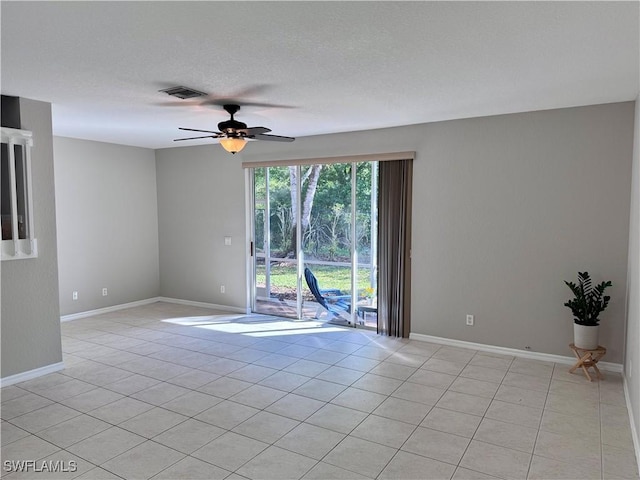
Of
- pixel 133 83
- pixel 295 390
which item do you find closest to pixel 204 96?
pixel 133 83

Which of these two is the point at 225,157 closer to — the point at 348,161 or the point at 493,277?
the point at 348,161

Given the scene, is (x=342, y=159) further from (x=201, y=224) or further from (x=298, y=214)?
(x=201, y=224)

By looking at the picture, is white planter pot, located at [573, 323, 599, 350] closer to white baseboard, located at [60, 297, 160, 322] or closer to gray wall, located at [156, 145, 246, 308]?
gray wall, located at [156, 145, 246, 308]

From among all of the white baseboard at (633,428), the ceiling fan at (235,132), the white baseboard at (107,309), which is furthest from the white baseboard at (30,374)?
the white baseboard at (633,428)

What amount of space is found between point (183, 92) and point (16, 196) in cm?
179

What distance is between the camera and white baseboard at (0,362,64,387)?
3.75 metres

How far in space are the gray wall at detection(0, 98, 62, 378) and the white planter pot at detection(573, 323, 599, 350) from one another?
16.0ft

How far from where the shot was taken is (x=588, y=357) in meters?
3.84

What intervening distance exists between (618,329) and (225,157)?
5.35 meters

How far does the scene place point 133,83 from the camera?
10.8ft

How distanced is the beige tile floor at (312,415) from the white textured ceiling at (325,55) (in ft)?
8.30

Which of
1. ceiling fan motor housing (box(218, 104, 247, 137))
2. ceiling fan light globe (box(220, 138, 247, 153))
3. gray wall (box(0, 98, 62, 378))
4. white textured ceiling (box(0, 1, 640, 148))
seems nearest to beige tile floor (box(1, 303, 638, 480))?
gray wall (box(0, 98, 62, 378))

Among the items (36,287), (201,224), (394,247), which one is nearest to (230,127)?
(36,287)

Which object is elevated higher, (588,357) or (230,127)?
(230,127)
